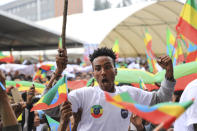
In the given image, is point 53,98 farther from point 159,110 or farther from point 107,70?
point 159,110

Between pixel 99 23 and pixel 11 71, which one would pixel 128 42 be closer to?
pixel 99 23

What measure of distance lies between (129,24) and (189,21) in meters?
19.0

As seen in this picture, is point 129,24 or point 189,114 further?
point 129,24

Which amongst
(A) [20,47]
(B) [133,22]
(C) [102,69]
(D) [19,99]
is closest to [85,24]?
(B) [133,22]

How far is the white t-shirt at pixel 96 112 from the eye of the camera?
8.07ft

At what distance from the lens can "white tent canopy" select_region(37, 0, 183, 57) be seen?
20.6 meters

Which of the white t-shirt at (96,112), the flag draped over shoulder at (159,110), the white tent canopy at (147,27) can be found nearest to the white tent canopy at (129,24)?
the white tent canopy at (147,27)

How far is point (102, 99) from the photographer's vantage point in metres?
2.54

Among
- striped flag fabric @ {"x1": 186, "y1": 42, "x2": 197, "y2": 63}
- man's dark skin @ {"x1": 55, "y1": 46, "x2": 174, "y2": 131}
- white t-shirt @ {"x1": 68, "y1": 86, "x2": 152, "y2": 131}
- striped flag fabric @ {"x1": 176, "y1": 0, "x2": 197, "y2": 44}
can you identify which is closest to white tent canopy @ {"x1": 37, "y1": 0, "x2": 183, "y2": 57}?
striped flag fabric @ {"x1": 176, "y1": 0, "x2": 197, "y2": 44}

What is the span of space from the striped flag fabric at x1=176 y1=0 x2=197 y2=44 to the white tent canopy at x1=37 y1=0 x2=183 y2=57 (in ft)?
44.6

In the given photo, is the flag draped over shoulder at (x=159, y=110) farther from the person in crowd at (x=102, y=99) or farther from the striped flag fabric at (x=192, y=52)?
the striped flag fabric at (x=192, y=52)

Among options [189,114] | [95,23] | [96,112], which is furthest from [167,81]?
[95,23]

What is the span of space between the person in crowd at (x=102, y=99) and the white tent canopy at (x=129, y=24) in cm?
1685

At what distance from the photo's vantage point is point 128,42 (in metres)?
28.6
